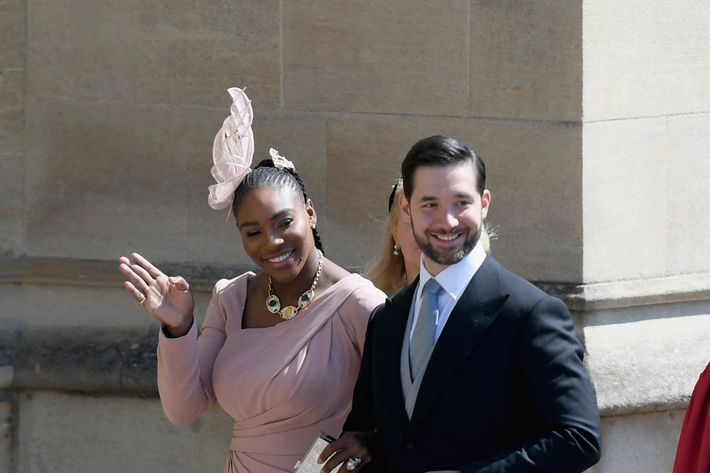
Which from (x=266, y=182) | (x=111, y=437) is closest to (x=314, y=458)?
(x=266, y=182)

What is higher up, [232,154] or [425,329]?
[232,154]

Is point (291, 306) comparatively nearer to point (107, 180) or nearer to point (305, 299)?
point (305, 299)

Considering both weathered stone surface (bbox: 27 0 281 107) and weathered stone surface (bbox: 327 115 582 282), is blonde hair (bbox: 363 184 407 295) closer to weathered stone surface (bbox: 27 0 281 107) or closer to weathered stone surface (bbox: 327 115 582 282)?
weathered stone surface (bbox: 327 115 582 282)

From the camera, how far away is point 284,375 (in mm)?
3775

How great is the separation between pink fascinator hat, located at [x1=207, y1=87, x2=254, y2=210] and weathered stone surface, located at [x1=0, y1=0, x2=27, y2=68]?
188 centimetres

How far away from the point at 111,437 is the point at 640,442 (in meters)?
2.17

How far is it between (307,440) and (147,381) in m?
1.87

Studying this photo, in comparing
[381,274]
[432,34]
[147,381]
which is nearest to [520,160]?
[432,34]

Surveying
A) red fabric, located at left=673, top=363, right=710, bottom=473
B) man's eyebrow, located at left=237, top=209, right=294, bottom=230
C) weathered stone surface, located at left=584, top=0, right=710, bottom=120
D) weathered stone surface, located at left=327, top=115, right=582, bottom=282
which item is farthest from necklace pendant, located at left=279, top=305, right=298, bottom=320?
weathered stone surface, located at left=584, top=0, right=710, bottom=120

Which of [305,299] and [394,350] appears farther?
[305,299]

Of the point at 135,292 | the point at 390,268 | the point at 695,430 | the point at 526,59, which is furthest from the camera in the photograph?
the point at 526,59

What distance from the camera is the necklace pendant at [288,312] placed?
153 inches

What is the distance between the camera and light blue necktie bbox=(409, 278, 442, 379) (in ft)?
10.7

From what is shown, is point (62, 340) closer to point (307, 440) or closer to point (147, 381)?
point (147, 381)
